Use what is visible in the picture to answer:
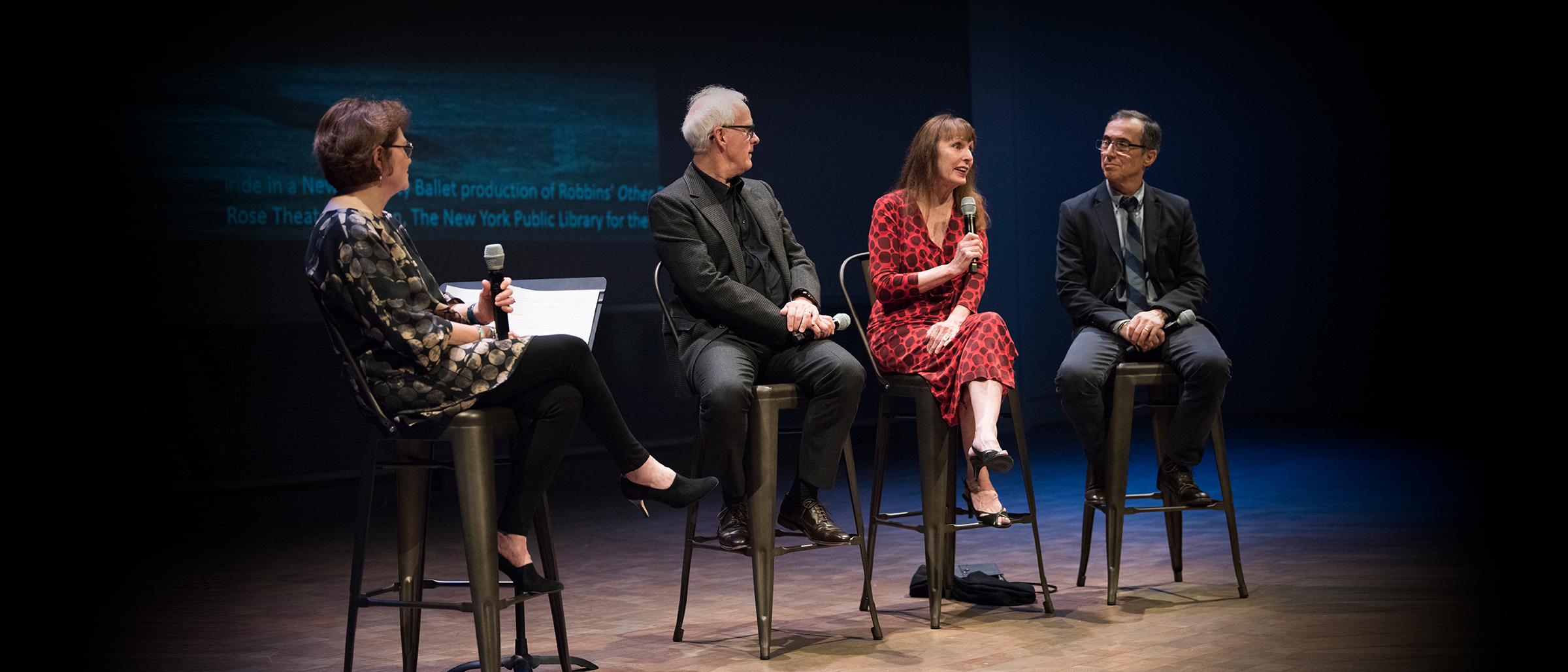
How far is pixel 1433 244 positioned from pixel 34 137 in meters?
8.02

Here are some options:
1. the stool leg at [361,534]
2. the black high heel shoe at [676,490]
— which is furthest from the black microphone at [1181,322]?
the stool leg at [361,534]

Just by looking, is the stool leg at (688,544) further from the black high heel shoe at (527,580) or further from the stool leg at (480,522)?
the stool leg at (480,522)

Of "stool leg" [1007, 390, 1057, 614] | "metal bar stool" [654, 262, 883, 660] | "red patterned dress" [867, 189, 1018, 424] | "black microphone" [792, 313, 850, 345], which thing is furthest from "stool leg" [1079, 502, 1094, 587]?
"black microphone" [792, 313, 850, 345]

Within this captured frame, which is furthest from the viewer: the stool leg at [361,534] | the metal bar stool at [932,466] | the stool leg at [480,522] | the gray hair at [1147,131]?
the gray hair at [1147,131]

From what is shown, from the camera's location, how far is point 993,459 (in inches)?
135

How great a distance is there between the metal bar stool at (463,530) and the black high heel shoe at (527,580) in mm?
21

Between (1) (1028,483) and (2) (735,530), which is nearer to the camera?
(2) (735,530)

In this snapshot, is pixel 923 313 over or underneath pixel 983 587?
over

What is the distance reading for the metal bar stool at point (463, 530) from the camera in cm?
275

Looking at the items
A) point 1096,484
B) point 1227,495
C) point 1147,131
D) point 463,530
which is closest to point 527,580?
point 463,530

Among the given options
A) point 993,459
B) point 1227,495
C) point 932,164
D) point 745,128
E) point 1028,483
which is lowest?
point 1227,495

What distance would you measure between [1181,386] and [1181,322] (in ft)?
→ 0.62

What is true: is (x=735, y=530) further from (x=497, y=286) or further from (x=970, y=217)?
(x=970, y=217)

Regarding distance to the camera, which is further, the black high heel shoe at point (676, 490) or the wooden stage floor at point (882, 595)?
the wooden stage floor at point (882, 595)
